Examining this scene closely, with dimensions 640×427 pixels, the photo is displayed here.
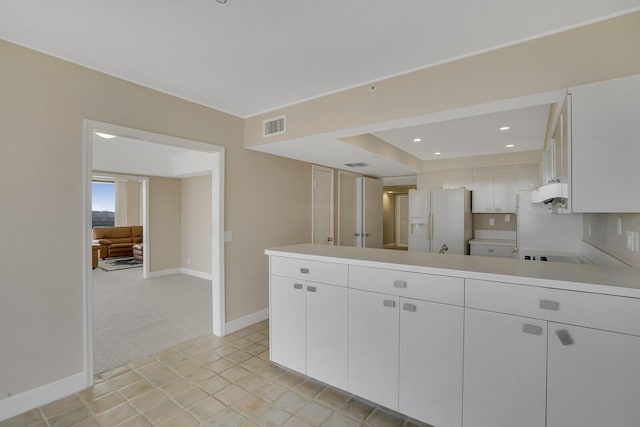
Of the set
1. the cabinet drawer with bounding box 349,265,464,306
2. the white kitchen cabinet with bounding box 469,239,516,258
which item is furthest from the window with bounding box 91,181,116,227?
the white kitchen cabinet with bounding box 469,239,516,258

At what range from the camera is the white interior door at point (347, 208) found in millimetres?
5375

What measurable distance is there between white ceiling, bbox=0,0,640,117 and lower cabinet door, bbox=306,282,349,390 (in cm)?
173

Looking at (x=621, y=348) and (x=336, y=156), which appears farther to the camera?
(x=336, y=156)

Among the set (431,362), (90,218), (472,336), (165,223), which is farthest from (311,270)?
(165,223)

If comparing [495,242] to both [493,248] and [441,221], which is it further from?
[441,221]

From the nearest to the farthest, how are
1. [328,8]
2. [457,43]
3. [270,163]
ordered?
1. [328,8]
2. [457,43]
3. [270,163]

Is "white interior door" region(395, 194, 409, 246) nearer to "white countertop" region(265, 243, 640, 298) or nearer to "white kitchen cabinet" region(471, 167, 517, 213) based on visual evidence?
"white kitchen cabinet" region(471, 167, 517, 213)

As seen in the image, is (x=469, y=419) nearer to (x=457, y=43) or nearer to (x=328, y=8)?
(x=457, y=43)

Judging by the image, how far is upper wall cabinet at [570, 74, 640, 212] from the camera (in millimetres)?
1478

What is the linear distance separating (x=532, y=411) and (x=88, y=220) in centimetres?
320

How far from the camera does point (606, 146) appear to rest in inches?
60.2

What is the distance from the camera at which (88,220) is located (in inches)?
91.4

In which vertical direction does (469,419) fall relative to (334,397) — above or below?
above

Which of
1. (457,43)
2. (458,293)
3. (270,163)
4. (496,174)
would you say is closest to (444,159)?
(496,174)
